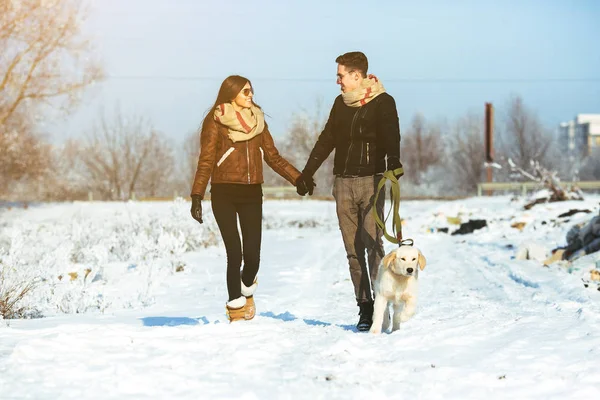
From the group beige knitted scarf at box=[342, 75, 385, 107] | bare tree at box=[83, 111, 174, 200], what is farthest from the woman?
bare tree at box=[83, 111, 174, 200]

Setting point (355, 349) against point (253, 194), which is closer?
point (355, 349)

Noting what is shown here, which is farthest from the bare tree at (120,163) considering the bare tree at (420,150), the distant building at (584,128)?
the distant building at (584,128)

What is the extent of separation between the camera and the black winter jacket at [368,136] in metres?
5.79

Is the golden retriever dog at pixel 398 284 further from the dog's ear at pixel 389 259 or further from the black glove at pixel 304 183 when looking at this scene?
the black glove at pixel 304 183

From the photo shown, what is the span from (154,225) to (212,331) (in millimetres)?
11110

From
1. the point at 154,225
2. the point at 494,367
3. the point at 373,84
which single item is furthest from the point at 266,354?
the point at 154,225

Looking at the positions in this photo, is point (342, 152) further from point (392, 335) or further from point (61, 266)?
point (61, 266)

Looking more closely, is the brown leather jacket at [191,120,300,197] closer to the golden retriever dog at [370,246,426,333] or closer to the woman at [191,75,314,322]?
the woman at [191,75,314,322]

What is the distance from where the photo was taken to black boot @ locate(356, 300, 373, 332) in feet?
19.5

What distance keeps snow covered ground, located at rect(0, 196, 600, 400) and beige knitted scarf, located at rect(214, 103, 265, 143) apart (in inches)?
62.5

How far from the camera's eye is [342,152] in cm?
604

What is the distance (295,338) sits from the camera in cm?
527

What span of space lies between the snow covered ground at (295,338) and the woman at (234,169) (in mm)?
628

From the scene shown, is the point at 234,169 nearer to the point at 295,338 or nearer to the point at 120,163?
the point at 295,338
